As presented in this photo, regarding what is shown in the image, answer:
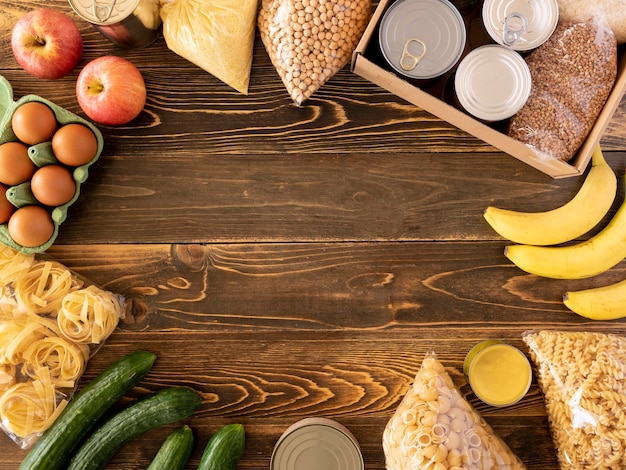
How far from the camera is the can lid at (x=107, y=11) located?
1.21m

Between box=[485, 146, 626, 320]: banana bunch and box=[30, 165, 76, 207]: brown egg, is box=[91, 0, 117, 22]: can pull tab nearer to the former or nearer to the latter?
box=[30, 165, 76, 207]: brown egg

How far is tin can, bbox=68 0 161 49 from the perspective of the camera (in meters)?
1.21

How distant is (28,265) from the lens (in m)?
1.27

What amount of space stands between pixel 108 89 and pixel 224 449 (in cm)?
86

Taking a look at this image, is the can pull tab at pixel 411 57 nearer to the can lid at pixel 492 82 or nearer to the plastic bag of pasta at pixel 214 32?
the can lid at pixel 492 82

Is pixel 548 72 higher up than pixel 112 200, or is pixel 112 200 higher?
pixel 548 72

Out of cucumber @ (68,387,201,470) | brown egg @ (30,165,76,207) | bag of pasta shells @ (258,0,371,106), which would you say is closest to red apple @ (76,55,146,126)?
brown egg @ (30,165,76,207)

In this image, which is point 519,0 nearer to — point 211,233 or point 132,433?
point 211,233

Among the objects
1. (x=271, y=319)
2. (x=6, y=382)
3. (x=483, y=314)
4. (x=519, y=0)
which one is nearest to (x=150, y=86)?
(x=271, y=319)

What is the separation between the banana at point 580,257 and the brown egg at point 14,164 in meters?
1.15

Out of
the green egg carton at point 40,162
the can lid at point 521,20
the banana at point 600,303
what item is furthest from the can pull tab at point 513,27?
the green egg carton at point 40,162

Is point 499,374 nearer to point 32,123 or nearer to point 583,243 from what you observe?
point 583,243

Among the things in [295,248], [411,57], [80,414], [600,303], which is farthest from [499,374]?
[80,414]

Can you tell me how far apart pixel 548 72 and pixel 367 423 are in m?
0.91
